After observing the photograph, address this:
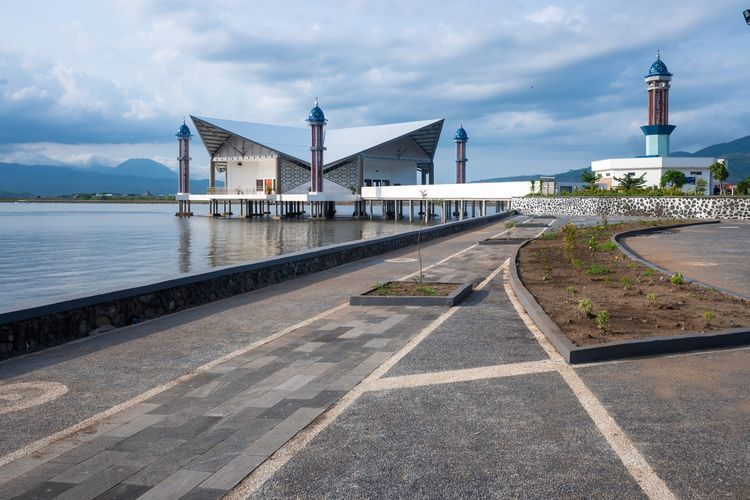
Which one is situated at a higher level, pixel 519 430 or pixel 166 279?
pixel 166 279

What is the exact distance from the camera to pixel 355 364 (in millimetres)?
7008

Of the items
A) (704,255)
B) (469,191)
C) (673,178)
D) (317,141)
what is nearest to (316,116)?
(317,141)

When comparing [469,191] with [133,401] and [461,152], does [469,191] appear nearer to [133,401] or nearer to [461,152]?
[461,152]

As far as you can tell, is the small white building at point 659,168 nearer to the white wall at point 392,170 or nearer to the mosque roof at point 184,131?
the white wall at point 392,170

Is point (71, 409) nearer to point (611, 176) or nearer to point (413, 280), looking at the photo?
point (413, 280)

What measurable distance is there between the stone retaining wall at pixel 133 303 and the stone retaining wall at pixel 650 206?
1386 inches

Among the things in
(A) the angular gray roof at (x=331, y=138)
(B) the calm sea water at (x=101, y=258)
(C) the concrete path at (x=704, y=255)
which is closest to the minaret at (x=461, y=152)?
(A) the angular gray roof at (x=331, y=138)

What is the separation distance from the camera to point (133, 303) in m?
9.59

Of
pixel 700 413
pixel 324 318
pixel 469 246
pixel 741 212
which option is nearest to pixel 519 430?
pixel 700 413

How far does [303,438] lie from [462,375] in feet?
7.23

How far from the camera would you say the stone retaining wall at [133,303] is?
7.64m

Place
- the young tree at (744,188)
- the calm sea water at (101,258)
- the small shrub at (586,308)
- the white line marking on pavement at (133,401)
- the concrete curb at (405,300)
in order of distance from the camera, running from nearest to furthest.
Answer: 1. the white line marking on pavement at (133,401)
2. the small shrub at (586,308)
3. the concrete curb at (405,300)
4. the calm sea water at (101,258)
5. the young tree at (744,188)

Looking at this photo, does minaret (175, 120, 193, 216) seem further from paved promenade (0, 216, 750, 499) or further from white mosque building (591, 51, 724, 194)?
paved promenade (0, 216, 750, 499)

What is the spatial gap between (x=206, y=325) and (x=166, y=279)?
1490mm
